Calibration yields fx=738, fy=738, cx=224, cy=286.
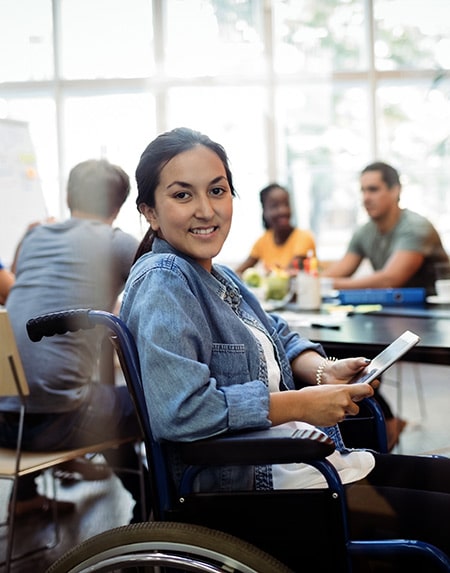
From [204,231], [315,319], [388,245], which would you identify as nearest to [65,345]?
[315,319]

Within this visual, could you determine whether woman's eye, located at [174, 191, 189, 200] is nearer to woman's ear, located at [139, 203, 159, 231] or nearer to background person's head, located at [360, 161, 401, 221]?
woman's ear, located at [139, 203, 159, 231]

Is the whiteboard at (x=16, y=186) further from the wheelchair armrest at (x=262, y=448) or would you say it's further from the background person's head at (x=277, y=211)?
the background person's head at (x=277, y=211)

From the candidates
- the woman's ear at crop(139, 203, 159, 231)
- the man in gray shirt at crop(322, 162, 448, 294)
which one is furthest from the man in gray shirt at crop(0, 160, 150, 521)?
the man in gray shirt at crop(322, 162, 448, 294)

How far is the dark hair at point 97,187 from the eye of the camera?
4.22 feet

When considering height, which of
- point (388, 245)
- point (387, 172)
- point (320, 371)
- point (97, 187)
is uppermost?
point (387, 172)

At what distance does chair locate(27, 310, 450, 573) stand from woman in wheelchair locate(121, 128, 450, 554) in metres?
0.03

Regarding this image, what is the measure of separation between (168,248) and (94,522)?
1171 mm

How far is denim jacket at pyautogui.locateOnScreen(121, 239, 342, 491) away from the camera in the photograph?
0.96 m

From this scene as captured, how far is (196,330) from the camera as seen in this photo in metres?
1.01

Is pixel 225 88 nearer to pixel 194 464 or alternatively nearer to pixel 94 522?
pixel 194 464

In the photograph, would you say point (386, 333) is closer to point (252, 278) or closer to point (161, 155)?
point (161, 155)

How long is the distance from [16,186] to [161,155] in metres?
0.64

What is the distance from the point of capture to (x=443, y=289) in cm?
230

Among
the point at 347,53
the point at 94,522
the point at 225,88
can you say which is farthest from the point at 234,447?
the point at 94,522
